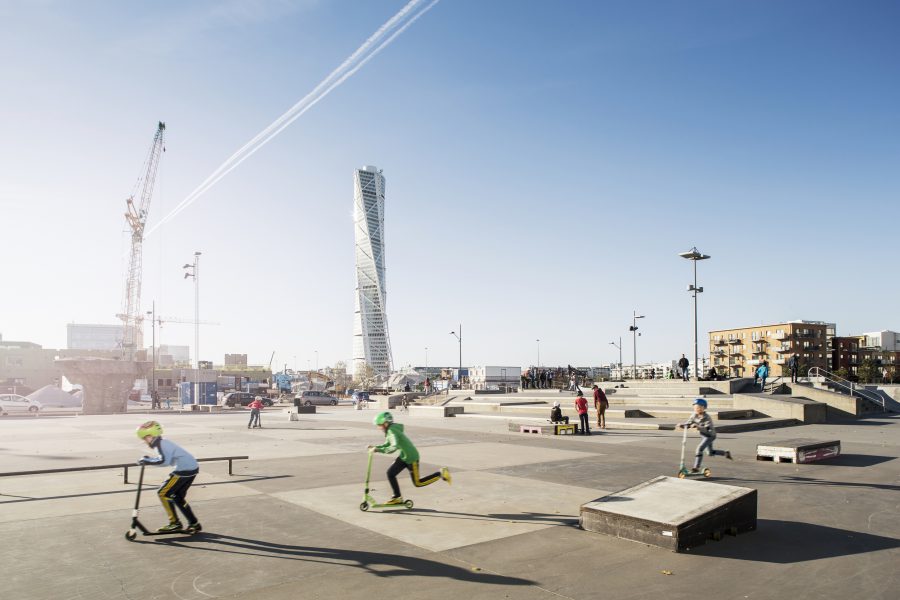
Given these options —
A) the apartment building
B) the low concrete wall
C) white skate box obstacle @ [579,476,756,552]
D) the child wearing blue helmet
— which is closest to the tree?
the apartment building

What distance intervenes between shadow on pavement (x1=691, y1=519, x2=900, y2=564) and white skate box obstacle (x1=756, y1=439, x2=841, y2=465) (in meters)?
6.84

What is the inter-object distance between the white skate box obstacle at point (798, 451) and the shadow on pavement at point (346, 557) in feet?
37.7

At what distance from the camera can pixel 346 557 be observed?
7754mm

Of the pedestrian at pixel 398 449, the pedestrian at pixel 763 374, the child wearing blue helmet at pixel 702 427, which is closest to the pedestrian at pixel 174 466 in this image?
the pedestrian at pixel 398 449

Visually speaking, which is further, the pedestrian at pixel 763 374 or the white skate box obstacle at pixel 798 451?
the pedestrian at pixel 763 374

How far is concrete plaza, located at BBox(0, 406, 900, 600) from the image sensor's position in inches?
264

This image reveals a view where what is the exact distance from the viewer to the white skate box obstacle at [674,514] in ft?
25.9

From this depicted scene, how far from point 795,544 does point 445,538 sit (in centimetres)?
475

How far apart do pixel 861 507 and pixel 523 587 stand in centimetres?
737

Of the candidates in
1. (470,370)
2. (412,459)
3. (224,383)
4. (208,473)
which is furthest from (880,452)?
(470,370)

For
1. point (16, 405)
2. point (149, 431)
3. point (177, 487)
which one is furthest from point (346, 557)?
point (16, 405)

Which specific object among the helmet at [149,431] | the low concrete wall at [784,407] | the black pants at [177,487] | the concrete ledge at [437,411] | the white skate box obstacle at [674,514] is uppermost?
the helmet at [149,431]

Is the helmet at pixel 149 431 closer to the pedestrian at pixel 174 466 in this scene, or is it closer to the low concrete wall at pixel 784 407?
the pedestrian at pixel 174 466

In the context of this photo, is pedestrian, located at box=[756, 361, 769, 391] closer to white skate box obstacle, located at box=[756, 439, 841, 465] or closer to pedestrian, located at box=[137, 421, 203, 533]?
white skate box obstacle, located at box=[756, 439, 841, 465]
